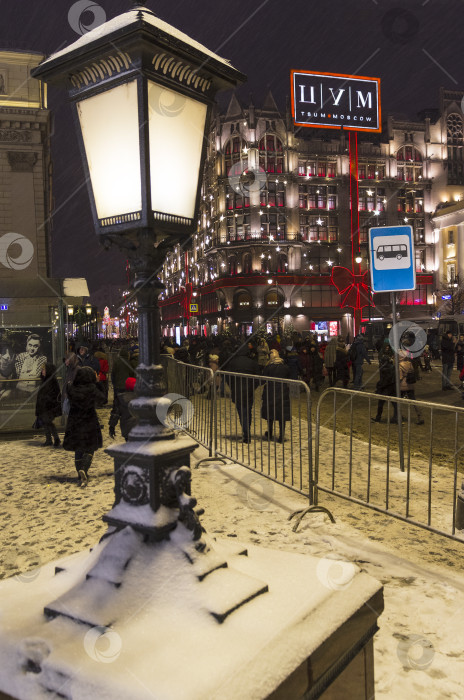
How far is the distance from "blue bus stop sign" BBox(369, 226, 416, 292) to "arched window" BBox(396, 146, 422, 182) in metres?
62.0

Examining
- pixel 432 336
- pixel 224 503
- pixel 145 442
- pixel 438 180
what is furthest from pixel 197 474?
pixel 438 180

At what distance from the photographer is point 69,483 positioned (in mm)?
6754

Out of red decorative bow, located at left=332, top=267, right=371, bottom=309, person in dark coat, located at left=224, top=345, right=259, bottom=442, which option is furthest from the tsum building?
person in dark coat, located at left=224, top=345, right=259, bottom=442

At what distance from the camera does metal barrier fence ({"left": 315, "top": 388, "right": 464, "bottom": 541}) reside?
475cm

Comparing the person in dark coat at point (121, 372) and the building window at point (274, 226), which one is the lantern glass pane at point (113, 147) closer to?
the person in dark coat at point (121, 372)

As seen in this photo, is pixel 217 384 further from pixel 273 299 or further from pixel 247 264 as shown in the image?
pixel 247 264

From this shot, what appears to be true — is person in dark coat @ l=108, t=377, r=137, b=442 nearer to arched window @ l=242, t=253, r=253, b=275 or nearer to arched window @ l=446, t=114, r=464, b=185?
arched window @ l=242, t=253, r=253, b=275

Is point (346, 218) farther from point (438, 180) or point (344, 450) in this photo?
point (344, 450)

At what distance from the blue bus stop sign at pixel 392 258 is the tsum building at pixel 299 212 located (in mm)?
46582

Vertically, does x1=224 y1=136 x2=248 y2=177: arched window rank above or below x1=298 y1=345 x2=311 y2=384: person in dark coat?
above

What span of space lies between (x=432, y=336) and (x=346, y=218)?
30002mm

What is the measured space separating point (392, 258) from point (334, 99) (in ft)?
138

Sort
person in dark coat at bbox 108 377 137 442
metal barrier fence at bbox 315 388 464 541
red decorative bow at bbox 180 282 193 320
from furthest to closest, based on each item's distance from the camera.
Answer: red decorative bow at bbox 180 282 193 320 → person in dark coat at bbox 108 377 137 442 → metal barrier fence at bbox 315 388 464 541

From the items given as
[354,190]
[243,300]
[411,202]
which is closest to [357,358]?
[354,190]
